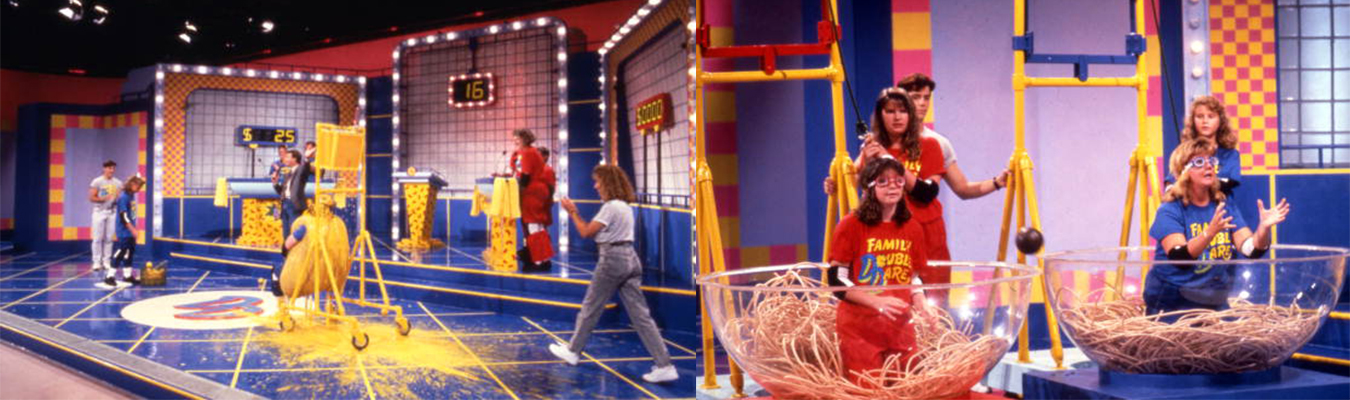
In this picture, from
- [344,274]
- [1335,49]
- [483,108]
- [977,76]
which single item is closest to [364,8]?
[483,108]

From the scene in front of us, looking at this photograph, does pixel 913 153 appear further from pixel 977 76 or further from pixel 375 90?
pixel 375 90

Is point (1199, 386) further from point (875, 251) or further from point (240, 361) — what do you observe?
point (240, 361)

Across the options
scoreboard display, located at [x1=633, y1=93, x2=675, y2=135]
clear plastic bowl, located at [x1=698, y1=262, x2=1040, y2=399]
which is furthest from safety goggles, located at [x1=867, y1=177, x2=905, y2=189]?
scoreboard display, located at [x1=633, y1=93, x2=675, y2=135]

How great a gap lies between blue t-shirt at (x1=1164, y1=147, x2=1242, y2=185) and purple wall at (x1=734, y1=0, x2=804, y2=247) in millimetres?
545

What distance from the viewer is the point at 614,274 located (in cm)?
200

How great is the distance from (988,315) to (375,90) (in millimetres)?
1604

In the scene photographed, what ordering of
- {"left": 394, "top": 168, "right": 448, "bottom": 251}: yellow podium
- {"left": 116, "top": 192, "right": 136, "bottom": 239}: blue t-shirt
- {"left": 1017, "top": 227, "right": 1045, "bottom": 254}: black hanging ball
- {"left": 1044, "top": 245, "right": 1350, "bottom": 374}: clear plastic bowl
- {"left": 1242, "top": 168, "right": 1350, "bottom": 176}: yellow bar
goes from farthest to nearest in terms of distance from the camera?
{"left": 394, "top": 168, "right": 448, "bottom": 251}: yellow podium < {"left": 116, "top": 192, "right": 136, "bottom": 239}: blue t-shirt < {"left": 1242, "top": 168, "right": 1350, "bottom": 176}: yellow bar < {"left": 1017, "top": 227, "right": 1045, "bottom": 254}: black hanging ball < {"left": 1044, "top": 245, "right": 1350, "bottom": 374}: clear plastic bowl

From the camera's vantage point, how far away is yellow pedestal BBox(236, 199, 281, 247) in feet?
6.81

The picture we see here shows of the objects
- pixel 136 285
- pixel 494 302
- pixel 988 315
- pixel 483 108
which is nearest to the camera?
pixel 988 315

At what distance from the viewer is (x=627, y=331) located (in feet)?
7.20

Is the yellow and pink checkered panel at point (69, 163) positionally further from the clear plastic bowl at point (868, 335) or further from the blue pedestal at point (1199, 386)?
the blue pedestal at point (1199, 386)

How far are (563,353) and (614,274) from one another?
0.81 ft

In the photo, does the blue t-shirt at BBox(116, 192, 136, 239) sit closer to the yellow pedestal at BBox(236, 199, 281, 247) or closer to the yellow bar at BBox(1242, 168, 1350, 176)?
the yellow pedestal at BBox(236, 199, 281, 247)

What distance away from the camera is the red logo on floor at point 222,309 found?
2.14 metres
